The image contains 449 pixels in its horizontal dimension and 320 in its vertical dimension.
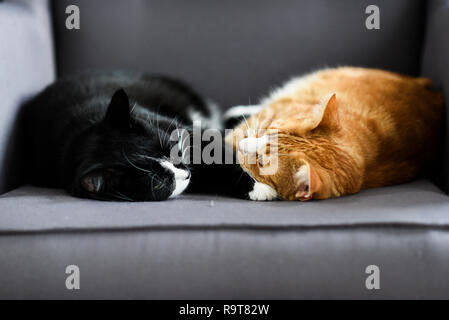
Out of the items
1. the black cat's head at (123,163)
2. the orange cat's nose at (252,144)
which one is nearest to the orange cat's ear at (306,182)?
the orange cat's nose at (252,144)

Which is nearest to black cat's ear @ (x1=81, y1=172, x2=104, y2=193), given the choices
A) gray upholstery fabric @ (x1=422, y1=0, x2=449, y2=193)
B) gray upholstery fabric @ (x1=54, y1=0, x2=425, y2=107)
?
gray upholstery fabric @ (x1=54, y1=0, x2=425, y2=107)

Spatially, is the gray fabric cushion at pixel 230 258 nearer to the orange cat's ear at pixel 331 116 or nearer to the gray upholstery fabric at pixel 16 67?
the orange cat's ear at pixel 331 116

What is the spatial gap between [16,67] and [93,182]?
0.63 metres

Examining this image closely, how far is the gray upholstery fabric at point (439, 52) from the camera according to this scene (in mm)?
1326

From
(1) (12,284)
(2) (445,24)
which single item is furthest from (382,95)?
(1) (12,284)

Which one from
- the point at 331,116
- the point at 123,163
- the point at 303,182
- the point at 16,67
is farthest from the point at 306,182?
the point at 16,67

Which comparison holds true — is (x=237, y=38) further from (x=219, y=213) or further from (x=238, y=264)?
(x=238, y=264)

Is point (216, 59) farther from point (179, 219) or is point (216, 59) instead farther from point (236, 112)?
point (179, 219)

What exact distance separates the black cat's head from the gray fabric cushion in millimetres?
190

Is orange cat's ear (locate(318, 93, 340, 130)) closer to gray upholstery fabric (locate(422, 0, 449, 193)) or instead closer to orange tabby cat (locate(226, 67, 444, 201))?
orange tabby cat (locate(226, 67, 444, 201))

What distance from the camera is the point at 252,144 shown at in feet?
4.03

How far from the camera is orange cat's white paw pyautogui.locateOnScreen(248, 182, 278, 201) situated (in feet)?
3.88

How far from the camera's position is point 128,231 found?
3.00ft
